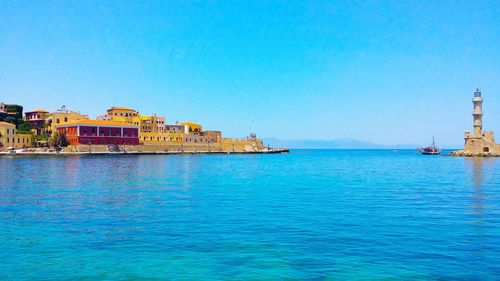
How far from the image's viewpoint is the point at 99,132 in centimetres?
10044

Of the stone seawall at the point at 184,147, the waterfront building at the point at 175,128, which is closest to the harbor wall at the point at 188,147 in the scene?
the stone seawall at the point at 184,147

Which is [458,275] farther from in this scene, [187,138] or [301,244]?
[187,138]

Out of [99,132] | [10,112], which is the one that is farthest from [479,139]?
[10,112]

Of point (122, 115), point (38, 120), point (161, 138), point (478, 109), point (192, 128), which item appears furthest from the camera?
point (192, 128)

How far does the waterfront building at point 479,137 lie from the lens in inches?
3671

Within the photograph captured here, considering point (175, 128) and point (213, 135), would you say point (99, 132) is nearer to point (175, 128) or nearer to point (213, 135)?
point (175, 128)

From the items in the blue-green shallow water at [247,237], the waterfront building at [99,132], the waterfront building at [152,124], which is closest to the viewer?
the blue-green shallow water at [247,237]

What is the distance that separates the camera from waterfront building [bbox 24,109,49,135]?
106312mm

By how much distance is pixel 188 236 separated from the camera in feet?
47.5

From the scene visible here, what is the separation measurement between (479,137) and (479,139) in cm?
67

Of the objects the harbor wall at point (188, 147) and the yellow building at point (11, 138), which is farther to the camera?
the harbor wall at point (188, 147)

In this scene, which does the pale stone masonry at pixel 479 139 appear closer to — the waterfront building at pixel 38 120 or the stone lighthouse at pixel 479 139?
the stone lighthouse at pixel 479 139

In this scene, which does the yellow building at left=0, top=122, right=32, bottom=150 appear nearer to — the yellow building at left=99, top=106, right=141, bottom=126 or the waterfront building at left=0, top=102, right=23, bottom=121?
the waterfront building at left=0, top=102, right=23, bottom=121

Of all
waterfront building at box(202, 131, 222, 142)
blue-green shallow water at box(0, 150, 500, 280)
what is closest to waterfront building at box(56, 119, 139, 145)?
waterfront building at box(202, 131, 222, 142)
